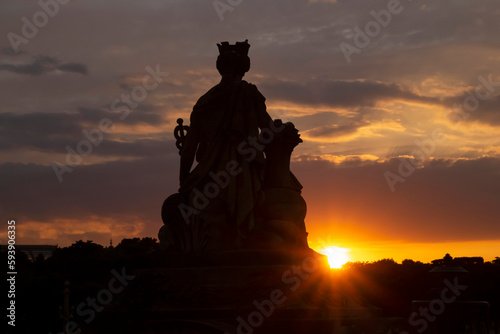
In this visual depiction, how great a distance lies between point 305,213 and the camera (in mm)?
17797

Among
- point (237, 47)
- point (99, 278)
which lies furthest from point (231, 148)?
point (99, 278)

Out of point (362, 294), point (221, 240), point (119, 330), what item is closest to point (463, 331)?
Answer: point (362, 294)

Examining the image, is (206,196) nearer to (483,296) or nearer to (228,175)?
(228,175)

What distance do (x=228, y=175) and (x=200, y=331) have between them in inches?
140

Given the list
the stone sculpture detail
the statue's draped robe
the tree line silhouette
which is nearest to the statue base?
the stone sculpture detail

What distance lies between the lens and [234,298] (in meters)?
15.7

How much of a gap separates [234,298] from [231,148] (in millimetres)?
3493

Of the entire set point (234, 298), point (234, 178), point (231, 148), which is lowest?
point (234, 298)

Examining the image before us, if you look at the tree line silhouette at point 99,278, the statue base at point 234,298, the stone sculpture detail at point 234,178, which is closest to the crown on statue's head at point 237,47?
the stone sculpture detail at point 234,178

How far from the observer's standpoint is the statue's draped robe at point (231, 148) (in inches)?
685

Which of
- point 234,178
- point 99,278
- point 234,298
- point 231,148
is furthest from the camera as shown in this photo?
point 99,278

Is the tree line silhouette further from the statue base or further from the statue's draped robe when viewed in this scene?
the statue base

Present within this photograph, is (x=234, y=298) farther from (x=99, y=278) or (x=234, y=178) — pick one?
(x=99, y=278)

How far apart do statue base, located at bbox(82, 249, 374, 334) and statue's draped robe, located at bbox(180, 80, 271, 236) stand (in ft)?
3.56
